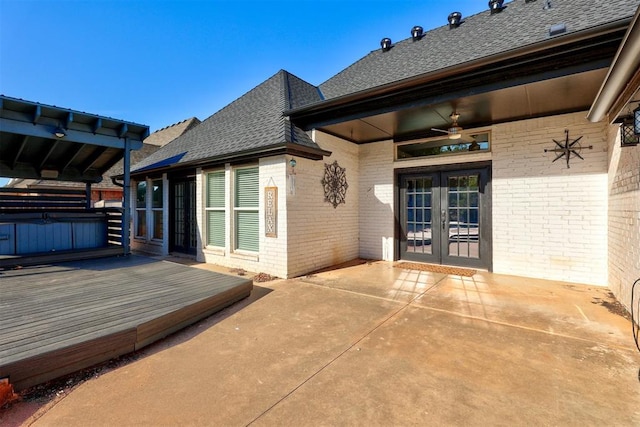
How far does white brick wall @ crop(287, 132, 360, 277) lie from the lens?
217 inches

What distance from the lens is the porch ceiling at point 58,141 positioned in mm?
4566

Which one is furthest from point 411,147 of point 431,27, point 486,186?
point 431,27

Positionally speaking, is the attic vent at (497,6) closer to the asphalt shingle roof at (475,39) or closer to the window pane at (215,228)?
the asphalt shingle roof at (475,39)

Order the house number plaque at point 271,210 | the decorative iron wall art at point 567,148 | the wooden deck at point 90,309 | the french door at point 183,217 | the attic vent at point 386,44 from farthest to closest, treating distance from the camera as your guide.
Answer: the attic vent at point 386,44, the french door at point 183,217, the house number plaque at point 271,210, the decorative iron wall art at point 567,148, the wooden deck at point 90,309

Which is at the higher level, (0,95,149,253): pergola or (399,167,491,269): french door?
(0,95,149,253): pergola

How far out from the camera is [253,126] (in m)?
6.54

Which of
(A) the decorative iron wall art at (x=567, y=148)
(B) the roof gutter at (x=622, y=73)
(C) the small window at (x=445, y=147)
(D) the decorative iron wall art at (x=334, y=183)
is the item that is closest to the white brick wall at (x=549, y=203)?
(A) the decorative iron wall art at (x=567, y=148)

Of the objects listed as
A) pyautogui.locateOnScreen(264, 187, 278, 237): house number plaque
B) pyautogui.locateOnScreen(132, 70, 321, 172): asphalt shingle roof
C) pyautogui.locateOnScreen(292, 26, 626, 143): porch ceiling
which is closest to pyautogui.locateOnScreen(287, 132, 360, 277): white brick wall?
pyautogui.locateOnScreen(264, 187, 278, 237): house number plaque

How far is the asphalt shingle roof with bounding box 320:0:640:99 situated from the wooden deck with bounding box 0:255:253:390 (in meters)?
4.64

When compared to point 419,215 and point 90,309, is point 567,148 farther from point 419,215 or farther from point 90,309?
point 90,309

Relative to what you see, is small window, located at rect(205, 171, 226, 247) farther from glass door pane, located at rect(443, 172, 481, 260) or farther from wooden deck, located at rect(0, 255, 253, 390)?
glass door pane, located at rect(443, 172, 481, 260)

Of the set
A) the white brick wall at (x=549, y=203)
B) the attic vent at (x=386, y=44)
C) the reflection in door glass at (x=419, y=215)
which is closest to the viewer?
the white brick wall at (x=549, y=203)

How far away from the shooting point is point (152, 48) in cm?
746

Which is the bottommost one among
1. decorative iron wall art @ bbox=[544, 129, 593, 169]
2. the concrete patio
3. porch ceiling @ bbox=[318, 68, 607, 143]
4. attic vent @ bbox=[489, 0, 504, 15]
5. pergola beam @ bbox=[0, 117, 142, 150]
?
the concrete patio
